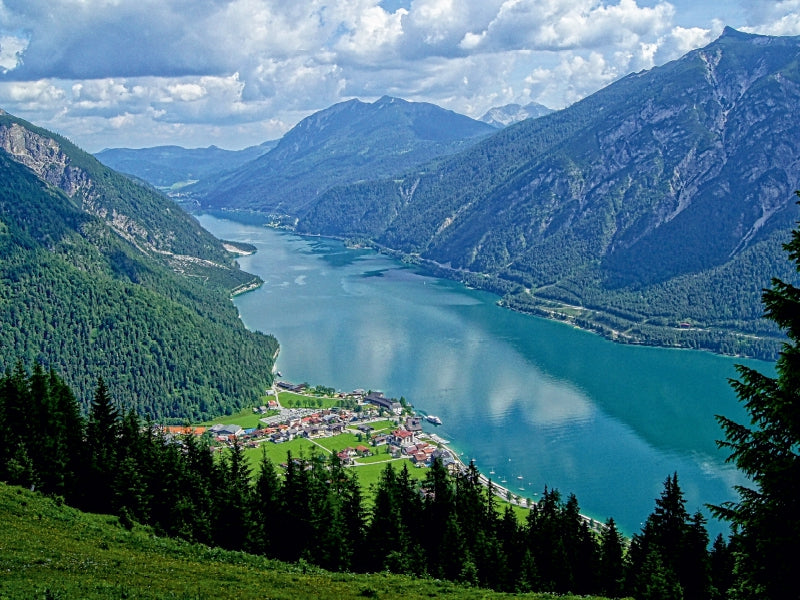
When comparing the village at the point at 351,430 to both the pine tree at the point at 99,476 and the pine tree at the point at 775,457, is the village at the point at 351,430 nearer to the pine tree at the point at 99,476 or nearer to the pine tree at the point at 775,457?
the pine tree at the point at 99,476

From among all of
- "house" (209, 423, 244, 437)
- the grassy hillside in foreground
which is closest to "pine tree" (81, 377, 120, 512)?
the grassy hillside in foreground

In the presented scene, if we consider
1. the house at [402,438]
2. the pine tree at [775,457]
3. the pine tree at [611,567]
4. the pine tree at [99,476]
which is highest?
the pine tree at [775,457]

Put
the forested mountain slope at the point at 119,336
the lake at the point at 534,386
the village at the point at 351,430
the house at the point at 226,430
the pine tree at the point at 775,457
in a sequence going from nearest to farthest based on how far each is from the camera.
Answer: the pine tree at the point at 775,457 → the lake at the point at 534,386 → the village at the point at 351,430 → the house at the point at 226,430 → the forested mountain slope at the point at 119,336

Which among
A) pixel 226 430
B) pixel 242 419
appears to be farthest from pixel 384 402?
pixel 226 430

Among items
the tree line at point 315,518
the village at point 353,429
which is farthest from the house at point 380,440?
the tree line at point 315,518

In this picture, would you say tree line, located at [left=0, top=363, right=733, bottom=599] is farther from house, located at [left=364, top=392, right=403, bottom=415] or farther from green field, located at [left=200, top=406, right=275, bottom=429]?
green field, located at [left=200, top=406, right=275, bottom=429]

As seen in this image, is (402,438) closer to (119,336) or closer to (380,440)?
(380,440)
